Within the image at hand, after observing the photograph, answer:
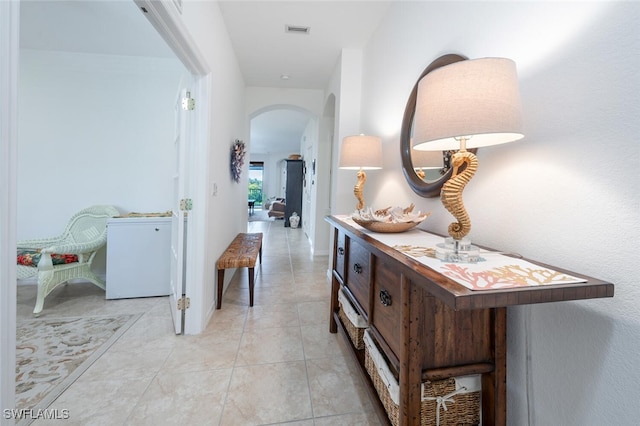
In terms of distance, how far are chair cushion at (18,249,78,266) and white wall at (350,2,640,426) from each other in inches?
133

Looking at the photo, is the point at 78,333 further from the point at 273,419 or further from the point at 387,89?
the point at 387,89

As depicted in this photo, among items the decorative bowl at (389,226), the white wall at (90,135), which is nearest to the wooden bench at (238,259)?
the white wall at (90,135)

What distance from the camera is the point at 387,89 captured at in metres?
2.14

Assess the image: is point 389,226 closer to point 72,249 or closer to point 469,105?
point 469,105

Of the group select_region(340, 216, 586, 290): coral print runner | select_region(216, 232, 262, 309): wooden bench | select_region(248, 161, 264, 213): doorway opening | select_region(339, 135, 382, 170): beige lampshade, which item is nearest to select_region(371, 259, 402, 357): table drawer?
select_region(340, 216, 586, 290): coral print runner

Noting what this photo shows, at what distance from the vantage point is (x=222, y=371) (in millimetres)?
1584

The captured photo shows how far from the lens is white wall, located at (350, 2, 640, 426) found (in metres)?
0.65

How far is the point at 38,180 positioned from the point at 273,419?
3.60 m

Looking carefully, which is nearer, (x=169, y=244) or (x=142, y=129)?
(x=169, y=244)

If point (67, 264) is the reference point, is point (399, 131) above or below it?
above

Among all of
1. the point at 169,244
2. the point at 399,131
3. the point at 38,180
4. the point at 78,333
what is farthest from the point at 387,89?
the point at 38,180

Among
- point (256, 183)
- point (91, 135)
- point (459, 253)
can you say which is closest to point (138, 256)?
point (91, 135)

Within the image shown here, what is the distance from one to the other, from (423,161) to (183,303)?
6.59ft

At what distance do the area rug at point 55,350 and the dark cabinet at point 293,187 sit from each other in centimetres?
539
